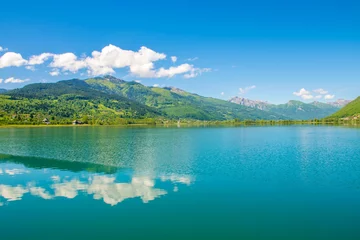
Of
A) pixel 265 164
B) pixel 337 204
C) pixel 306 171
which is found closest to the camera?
pixel 337 204

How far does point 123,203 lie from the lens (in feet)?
79.7

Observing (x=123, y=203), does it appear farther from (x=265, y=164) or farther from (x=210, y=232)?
(x=265, y=164)

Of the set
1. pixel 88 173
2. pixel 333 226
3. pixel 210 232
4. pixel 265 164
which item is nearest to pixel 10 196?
pixel 88 173

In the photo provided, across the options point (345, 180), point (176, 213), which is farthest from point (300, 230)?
point (345, 180)

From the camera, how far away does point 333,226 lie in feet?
62.7

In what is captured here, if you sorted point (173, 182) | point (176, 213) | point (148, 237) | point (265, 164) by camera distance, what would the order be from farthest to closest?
point (265, 164) < point (173, 182) < point (176, 213) < point (148, 237)

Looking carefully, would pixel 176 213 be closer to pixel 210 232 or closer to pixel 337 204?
pixel 210 232

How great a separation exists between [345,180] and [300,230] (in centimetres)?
1679

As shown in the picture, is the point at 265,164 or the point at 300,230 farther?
the point at 265,164

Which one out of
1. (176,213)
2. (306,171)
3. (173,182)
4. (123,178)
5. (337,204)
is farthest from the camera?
(306,171)

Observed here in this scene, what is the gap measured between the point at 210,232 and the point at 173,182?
44.4 ft

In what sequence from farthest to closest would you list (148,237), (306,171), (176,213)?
(306,171), (176,213), (148,237)

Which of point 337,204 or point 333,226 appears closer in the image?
point 333,226

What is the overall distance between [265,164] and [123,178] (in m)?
21.3
